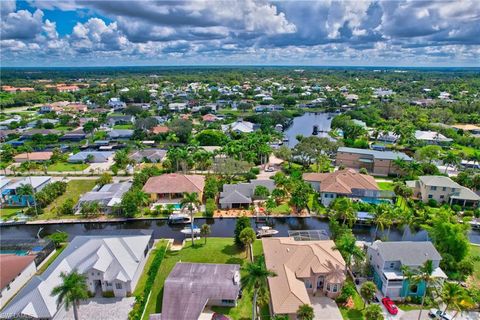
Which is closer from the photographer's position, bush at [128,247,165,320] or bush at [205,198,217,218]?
bush at [128,247,165,320]

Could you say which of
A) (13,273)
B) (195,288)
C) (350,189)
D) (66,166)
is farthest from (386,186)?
(66,166)

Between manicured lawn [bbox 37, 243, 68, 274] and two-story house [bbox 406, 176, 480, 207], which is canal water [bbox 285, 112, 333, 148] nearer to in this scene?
two-story house [bbox 406, 176, 480, 207]

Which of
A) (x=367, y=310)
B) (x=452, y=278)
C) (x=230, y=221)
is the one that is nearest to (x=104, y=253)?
(x=230, y=221)

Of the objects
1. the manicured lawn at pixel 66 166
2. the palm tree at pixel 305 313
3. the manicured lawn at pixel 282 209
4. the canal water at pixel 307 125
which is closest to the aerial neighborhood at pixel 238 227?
the palm tree at pixel 305 313

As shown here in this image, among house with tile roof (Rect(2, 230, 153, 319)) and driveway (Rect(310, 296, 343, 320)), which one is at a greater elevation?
house with tile roof (Rect(2, 230, 153, 319))

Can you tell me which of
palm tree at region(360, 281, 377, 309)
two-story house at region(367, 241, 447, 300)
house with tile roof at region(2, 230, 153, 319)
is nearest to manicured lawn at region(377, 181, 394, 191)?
two-story house at region(367, 241, 447, 300)

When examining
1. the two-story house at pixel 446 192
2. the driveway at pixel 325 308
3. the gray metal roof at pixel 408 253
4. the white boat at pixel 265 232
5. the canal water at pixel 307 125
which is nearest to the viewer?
the driveway at pixel 325 308

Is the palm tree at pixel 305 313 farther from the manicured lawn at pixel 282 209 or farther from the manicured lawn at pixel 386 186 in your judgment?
the manicured lawn at pixel 386 186
